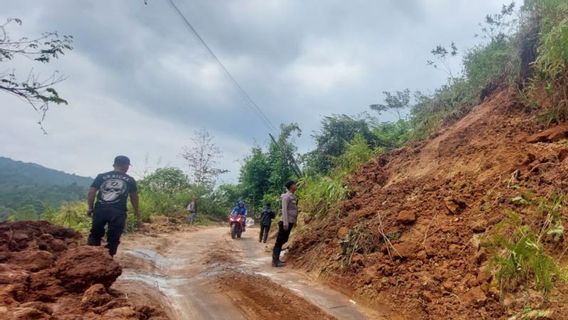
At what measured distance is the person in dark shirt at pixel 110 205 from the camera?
535 cm

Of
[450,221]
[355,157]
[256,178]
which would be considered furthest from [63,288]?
[256,178]

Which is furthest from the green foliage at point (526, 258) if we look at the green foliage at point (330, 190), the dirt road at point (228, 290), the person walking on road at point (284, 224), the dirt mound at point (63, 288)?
the green foliage at point (330, 190)

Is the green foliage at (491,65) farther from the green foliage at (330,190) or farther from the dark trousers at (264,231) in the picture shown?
the dark trousers at (264,231)

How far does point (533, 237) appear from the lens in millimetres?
3984

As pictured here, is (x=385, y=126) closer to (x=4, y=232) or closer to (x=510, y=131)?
(x=510, y=131)

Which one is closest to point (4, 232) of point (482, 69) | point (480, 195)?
point (480, 195)

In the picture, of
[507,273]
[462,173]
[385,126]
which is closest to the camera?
[507,273]

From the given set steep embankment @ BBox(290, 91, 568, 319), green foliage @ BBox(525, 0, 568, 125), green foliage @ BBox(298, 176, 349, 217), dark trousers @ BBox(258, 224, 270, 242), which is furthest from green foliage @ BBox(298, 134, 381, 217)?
green foliage @ BBox(525, 0, 568, 125)

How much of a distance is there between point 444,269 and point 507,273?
0.87 m

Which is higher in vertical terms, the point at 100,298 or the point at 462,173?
the point at 462,173

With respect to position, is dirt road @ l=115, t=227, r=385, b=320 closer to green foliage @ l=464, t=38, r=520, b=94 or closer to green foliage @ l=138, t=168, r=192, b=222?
green foliage @ l=464, t=38, r=520, b=94

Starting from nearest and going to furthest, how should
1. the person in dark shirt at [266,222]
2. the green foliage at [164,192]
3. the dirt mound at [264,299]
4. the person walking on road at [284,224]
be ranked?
the dirt mound at [264,299]
the person walking on road at [284,224]
the person in dark shirt at [266,222]
the green foliage at [164,192]

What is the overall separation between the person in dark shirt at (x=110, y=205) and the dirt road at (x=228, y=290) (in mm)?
596

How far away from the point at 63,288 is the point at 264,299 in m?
2.19
